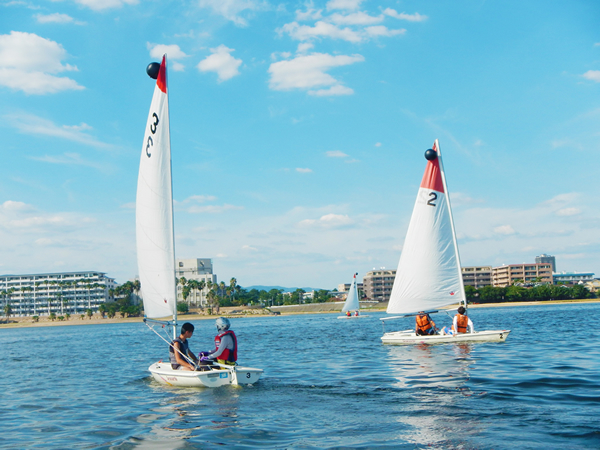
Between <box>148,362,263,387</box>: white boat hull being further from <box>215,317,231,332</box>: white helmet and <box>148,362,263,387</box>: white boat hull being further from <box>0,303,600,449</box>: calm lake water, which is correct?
<box>215,317,231,332</box>: white helmet

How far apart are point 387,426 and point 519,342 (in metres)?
21.7

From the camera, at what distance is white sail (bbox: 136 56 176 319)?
60.1 feet

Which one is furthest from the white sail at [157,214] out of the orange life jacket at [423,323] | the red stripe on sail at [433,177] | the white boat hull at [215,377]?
the red stripe on sail at [433,177]

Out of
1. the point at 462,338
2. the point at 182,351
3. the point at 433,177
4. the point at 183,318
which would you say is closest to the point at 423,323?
the point at 462,338

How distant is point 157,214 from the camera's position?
18.5 m

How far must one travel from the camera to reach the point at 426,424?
11.6m

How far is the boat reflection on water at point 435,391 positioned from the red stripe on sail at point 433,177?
10.8 metres

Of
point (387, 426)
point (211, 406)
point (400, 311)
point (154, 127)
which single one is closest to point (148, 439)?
point (211, 406)

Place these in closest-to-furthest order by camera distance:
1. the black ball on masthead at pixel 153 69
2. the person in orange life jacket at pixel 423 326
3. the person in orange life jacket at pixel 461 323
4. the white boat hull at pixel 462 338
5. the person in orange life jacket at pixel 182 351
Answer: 1. the person in orange life jacket at pixel 182 351
2. the black ball on masthead at pixel 153 69
3. the white boat hull at pixel 462 338
4. the person in orange life jacket at pixel 461 323
5. the person in orange life jacket at pixel 423 326

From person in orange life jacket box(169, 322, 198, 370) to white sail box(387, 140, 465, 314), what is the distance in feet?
57.8

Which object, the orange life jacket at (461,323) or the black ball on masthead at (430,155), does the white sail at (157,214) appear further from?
the black ball on masthead at (430,155)

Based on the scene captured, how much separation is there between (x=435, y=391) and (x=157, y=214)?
1095cm

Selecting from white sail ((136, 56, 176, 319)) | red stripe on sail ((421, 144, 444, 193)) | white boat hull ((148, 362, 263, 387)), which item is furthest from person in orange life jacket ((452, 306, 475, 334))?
white sail ((136, 56, 176, 319))

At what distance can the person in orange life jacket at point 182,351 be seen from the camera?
17.2 m
